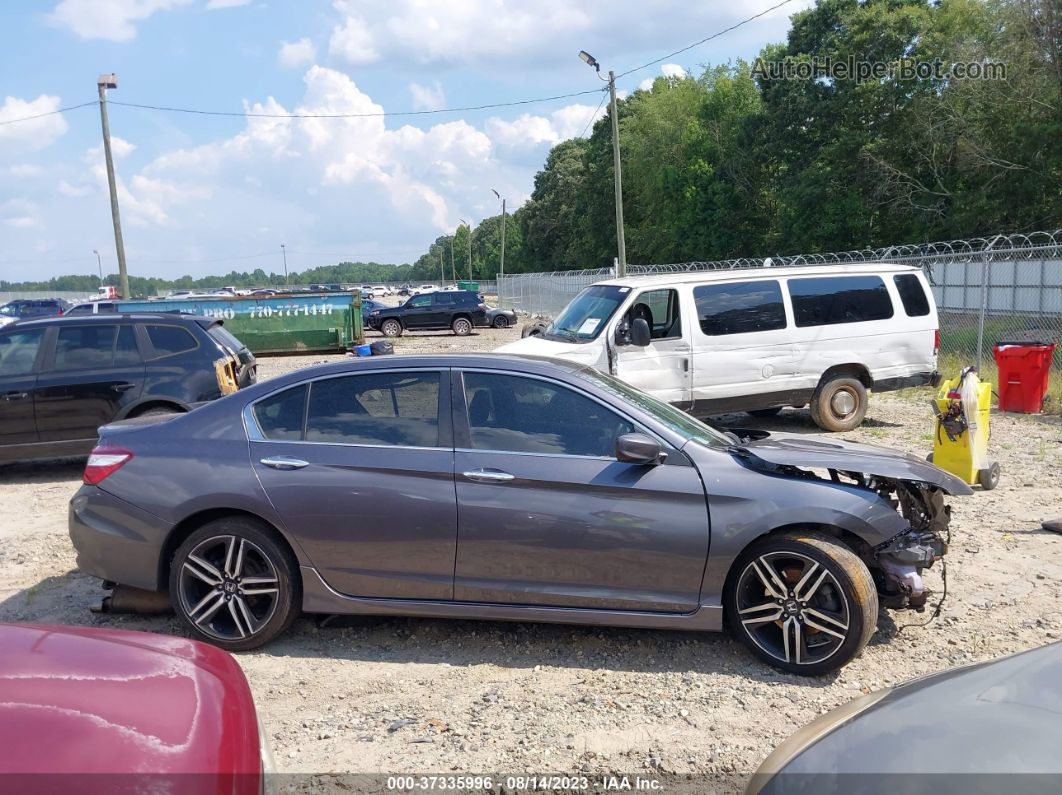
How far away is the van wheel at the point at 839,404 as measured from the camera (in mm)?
10805

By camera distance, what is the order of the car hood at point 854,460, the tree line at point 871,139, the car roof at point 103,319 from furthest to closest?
1. the tree line at point 871,139
2. the car roof at point 103,319
3. the car hood at point 854,460

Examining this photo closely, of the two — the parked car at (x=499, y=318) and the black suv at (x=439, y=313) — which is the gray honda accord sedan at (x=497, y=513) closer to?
the black suv at (x=439, y=313)

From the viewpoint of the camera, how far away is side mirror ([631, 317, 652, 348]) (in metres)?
9.66

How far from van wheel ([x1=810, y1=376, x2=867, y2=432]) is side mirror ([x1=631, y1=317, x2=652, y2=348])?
2.54 m

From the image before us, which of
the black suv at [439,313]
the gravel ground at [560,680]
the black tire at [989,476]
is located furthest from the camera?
the black suv at [439,313]

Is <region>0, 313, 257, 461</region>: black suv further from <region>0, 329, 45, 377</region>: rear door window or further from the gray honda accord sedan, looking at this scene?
the gray honda accord sedan

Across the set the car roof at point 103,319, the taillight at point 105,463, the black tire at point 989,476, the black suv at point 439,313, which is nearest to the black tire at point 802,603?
the taillight at point 105,463

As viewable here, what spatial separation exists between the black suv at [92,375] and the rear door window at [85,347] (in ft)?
0.03

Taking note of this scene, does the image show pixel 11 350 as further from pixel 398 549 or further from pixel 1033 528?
pixel 1033 528

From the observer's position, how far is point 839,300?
10.9 m

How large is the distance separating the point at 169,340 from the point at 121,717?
8027mm

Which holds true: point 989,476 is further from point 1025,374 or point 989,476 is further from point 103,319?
point 103,319

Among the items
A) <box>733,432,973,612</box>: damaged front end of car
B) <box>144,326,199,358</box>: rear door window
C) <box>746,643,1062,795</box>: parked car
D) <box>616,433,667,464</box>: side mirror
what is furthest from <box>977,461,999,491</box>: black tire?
<box>144,326,199,358</box>: rear door window

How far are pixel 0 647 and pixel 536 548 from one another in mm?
2485
